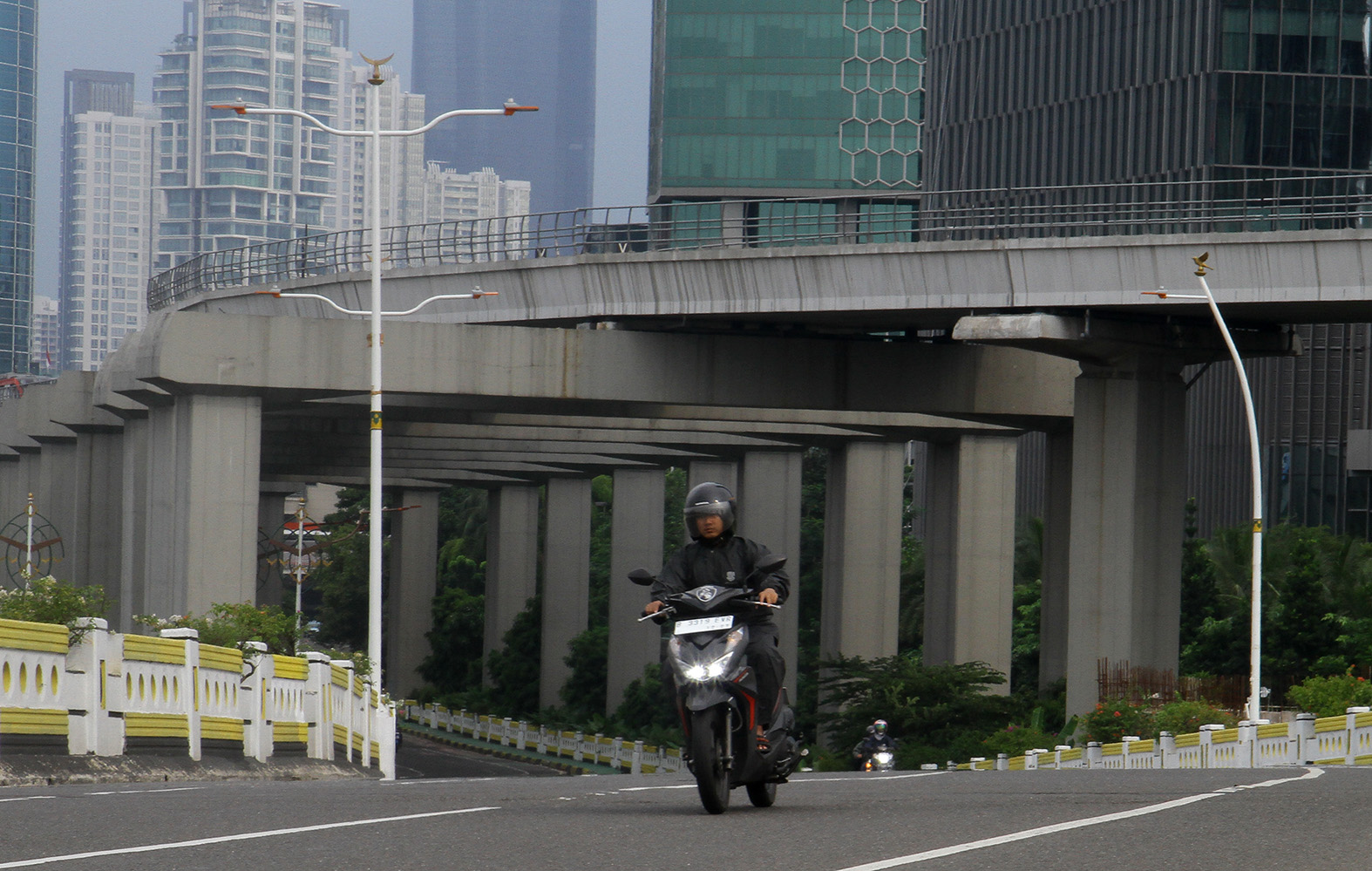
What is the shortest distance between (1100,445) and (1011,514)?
14.4m

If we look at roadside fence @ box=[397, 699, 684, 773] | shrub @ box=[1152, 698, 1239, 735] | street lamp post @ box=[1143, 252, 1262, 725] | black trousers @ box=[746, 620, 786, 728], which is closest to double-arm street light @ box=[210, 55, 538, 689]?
street lamp post @ box=[1143, 252, 1262, 725]

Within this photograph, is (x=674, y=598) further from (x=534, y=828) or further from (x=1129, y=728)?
(x=1129, y=728)

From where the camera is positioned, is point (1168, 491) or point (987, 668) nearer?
point (1168, 491)

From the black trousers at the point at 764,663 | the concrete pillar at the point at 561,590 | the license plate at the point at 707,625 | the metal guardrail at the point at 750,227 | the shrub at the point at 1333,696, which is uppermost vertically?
the metal guardrail at the point at 750,227

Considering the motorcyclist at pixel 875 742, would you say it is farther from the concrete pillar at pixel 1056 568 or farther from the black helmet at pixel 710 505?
the concrete pillar at pixel 1056 568

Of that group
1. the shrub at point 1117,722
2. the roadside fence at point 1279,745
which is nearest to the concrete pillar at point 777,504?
the shrub at point 1117,722

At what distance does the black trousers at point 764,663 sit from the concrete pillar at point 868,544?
46542mm

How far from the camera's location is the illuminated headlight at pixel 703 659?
36.2 ft

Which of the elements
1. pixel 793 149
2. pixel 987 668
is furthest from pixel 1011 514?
pixel 793 149

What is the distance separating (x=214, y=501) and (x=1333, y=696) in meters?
20.3

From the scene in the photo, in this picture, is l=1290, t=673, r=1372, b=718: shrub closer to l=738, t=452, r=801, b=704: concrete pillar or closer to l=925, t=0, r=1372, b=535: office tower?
l=738, t=452, r=801, b=704: concrete pillar

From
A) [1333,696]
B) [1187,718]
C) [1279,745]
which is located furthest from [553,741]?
[1279,745]

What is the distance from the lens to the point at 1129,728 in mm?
34625

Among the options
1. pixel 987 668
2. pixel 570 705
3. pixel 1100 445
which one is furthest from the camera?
pixel 570 705
